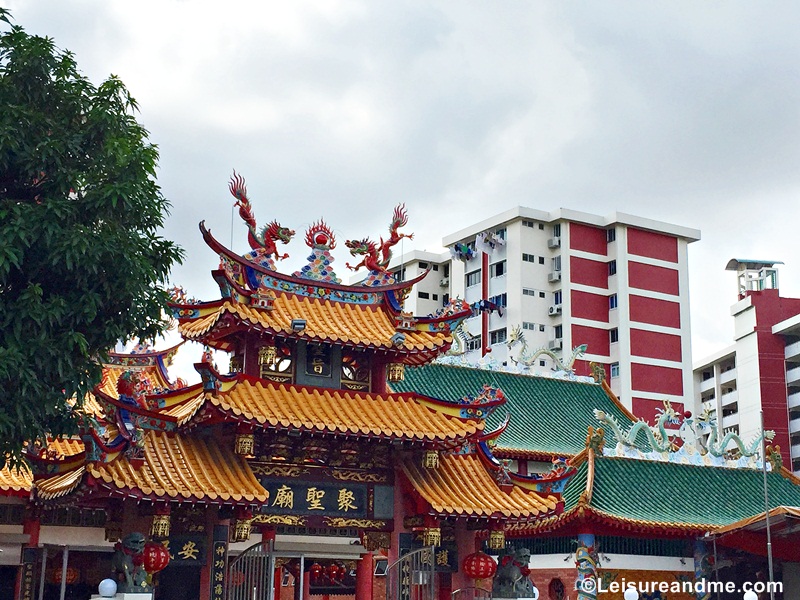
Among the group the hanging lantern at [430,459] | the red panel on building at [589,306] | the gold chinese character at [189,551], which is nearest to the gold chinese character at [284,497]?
the gold chinese character at [189,551]

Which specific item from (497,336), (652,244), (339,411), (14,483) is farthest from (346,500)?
(652,244)

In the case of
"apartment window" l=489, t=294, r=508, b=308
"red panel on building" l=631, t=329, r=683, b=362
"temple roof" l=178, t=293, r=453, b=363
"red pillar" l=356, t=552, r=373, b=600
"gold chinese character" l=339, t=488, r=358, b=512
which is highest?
"apartment window" l=489, t=294, r=508, b=308

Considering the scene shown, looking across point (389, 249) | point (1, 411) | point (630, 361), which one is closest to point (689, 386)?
point (630, 361)

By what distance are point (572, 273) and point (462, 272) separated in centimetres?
925

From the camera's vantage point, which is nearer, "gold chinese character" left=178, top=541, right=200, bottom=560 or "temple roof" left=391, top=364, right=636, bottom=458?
"gold chinese character" left=178, top=541, right=200, bottom=560

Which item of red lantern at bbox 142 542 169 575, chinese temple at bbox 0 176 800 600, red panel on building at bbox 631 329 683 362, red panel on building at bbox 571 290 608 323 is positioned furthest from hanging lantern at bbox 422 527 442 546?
red panel on building at bbox 571 290 608 323

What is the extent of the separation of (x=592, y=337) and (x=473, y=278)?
30.9 ft

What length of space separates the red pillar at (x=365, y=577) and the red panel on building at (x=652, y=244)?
50083mm

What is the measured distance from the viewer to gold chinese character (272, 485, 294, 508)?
61.9 ft

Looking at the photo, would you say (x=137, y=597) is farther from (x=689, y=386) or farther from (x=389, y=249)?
(x=689, y=386)

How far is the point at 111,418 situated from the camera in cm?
1772

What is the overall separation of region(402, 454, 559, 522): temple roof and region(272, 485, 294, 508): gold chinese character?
2.24 metres

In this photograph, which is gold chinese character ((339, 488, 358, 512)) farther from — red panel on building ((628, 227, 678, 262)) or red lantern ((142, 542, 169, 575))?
red panel on building ((628, 227, 678, 262))

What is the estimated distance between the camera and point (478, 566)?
20.1 meters
